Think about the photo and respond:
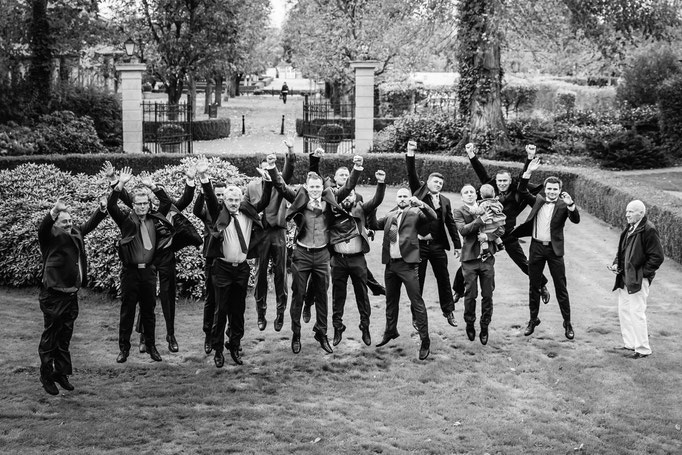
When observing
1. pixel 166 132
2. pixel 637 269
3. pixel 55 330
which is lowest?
pixel 55 330

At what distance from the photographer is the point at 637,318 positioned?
9.88 meters

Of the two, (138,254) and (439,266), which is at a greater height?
(138,254)

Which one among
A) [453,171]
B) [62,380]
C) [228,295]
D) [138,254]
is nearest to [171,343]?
[228,295]

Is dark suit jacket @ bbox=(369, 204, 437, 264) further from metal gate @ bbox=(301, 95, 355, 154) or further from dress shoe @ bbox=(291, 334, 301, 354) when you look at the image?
metal gate @ bbox=(301, 95, 355, 154)

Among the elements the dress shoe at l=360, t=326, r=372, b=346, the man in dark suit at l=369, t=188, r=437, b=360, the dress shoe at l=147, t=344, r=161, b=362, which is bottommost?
the dress shoe at l=147, t=344, r=161, b=362

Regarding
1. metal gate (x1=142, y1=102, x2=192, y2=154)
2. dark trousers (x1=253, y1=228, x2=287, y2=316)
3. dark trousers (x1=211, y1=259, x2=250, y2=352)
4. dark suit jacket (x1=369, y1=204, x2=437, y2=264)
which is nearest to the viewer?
dark trousers (x1=211, y1=259, x2=250, y2=352)

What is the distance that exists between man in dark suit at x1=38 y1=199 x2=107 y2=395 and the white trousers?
240 inches

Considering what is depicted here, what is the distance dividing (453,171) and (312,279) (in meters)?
12.9

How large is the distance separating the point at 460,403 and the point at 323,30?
34.1m

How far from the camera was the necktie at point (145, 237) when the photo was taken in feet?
31.5

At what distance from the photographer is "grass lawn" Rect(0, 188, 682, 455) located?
25.9 ft

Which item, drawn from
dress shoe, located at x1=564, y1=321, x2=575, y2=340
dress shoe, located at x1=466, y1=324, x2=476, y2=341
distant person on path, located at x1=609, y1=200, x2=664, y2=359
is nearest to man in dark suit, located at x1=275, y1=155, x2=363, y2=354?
dress shoe, located at x1=466, y1=324, x2=476, y2=341

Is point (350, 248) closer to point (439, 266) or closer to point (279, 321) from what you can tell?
point (439, 266)

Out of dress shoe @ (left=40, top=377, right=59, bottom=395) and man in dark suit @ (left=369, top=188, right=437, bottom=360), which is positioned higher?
man in dark suit @ (left=369, top=188, right=437, bottom=360)
